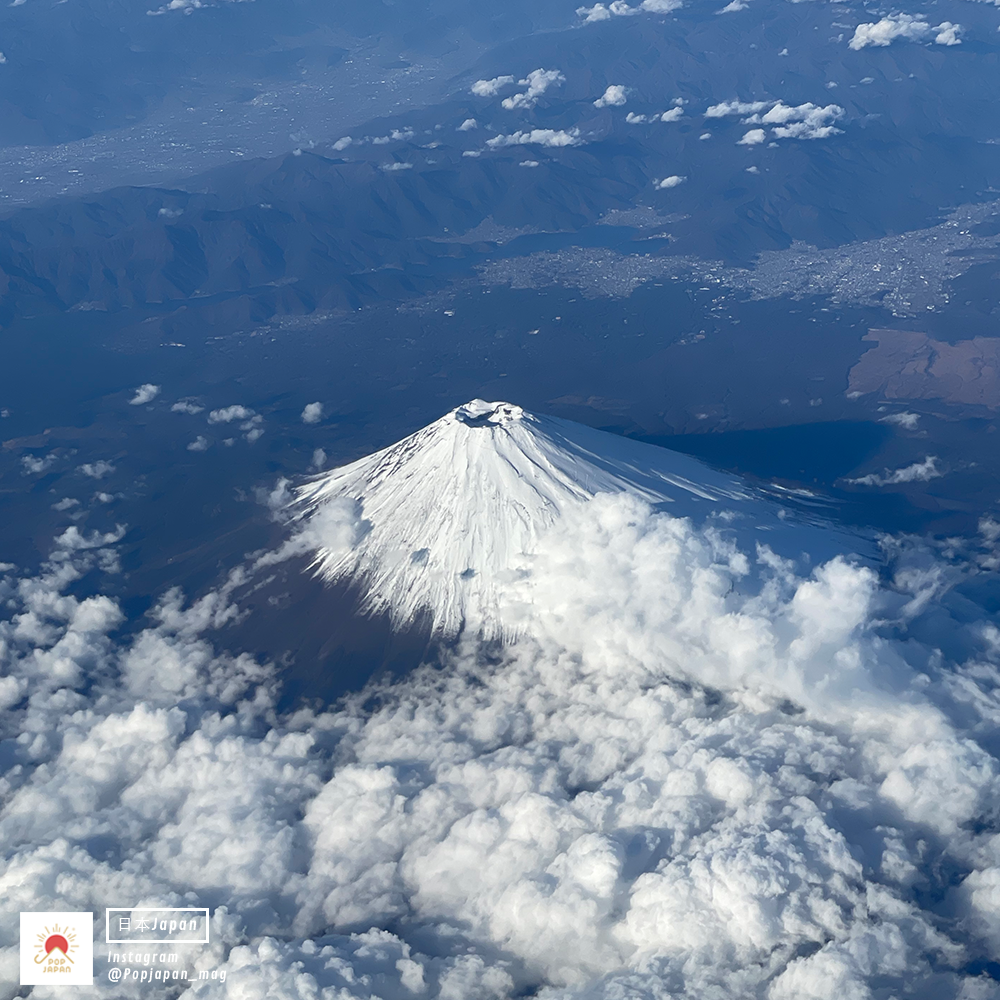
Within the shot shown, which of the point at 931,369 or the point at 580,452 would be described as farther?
the point at 931,369

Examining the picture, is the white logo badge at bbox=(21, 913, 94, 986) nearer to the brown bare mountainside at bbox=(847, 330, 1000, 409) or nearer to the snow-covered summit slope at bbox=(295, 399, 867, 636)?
the snow-covered summit slope at bbox=(295, 399, 867, 636)

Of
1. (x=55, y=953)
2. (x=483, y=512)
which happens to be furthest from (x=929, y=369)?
(x=55, y=953)

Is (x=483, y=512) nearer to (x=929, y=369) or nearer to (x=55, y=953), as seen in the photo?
(x=55, y=953)

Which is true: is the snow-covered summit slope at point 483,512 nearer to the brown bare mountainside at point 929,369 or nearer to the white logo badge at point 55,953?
the white logo badge at point 55,953

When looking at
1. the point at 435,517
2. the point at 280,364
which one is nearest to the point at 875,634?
the point at 435,517

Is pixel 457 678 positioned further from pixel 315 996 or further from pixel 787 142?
pixel 787 142

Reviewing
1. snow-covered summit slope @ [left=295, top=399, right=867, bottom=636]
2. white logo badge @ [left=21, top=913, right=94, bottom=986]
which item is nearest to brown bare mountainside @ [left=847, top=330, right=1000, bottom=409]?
snow-covered summit slope @ [left=295, top=399, right=867, bottom=636]
